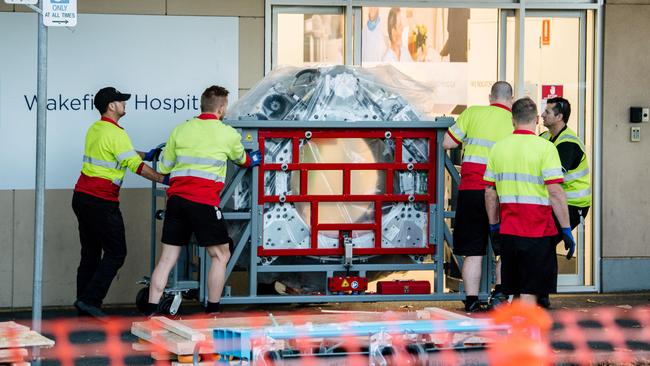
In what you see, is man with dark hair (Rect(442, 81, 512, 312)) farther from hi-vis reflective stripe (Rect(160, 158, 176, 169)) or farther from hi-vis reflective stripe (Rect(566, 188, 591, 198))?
hi-vis reflective stripe (Rect(160, 158, 176, 169))

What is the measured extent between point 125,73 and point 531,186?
4.31m

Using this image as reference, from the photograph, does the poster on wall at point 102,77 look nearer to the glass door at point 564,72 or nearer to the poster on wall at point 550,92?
the glass door at point 564,72

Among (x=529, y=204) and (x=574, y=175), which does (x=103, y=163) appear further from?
(x=574, y=175)

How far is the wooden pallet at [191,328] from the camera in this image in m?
7.53

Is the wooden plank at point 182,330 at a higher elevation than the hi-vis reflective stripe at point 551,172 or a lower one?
lower

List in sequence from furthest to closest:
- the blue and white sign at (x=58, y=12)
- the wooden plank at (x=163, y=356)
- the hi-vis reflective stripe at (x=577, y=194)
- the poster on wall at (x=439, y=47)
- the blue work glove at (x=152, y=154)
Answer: the poster on wall at (x=439, y=47) → the blue work glove at (x=152, y=154) → the hi-vis reflective stripe at (x=577, y=194) → the blue and white sign at (x=58, y=12) → the wooden plank at (x=163, y=356)

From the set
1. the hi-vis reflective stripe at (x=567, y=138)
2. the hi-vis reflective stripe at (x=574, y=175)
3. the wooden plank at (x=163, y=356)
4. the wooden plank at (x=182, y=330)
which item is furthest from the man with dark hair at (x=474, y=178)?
the wooden plank at (x=163, y=356)

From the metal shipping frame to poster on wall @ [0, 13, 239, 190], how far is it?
118 centimetres

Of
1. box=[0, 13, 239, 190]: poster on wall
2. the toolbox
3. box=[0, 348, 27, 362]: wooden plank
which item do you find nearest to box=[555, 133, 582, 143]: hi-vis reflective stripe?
the toolbox

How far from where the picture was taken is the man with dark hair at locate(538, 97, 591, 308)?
10320mm

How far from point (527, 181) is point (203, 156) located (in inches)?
104

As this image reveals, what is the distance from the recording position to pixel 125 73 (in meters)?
11.5

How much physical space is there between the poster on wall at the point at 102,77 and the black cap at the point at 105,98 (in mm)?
934

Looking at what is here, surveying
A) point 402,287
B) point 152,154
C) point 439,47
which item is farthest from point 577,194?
point 152,154
